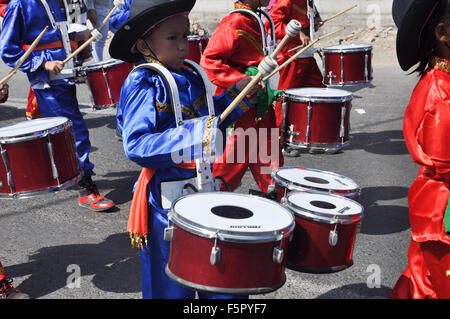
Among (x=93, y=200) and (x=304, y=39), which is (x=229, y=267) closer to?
(x=93, y=200)

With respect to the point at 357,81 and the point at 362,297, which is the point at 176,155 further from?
the point at 357,81

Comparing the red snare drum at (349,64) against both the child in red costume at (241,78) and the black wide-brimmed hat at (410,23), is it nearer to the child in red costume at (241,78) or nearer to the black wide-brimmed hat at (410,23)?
the child in red costume at (241,78)

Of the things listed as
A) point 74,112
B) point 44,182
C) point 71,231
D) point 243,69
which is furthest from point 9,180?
point 243,69

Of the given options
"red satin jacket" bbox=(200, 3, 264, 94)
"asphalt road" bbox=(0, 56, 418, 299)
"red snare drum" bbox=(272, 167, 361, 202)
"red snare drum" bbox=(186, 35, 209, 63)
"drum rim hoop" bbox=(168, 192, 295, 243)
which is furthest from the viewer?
"red snare drum" bbox=(186, 35, 209, 63)

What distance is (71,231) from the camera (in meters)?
4.40

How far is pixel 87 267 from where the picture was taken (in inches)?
149

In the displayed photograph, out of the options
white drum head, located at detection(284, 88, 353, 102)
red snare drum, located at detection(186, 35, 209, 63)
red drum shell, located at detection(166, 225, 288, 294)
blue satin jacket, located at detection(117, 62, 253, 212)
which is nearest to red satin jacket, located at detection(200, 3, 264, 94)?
white drum head, located at detection(284, 88, 353, 102)

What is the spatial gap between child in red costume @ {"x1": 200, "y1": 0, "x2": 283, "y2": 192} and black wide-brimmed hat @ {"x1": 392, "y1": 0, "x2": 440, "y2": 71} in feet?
4.91

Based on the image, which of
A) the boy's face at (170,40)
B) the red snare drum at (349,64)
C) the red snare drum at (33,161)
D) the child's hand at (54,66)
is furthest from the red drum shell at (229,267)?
the red snare drum at (349,64)

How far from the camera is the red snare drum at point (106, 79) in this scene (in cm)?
530

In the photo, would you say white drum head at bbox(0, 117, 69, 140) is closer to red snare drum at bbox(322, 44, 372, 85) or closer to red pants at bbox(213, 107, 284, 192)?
red pants at bbox(213, 107, 284, 192)

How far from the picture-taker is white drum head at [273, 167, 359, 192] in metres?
3.02

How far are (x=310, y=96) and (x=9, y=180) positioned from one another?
7.89 ft

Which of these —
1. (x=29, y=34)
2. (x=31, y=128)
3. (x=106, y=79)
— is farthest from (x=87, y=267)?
Result: (x=106, y=79)
